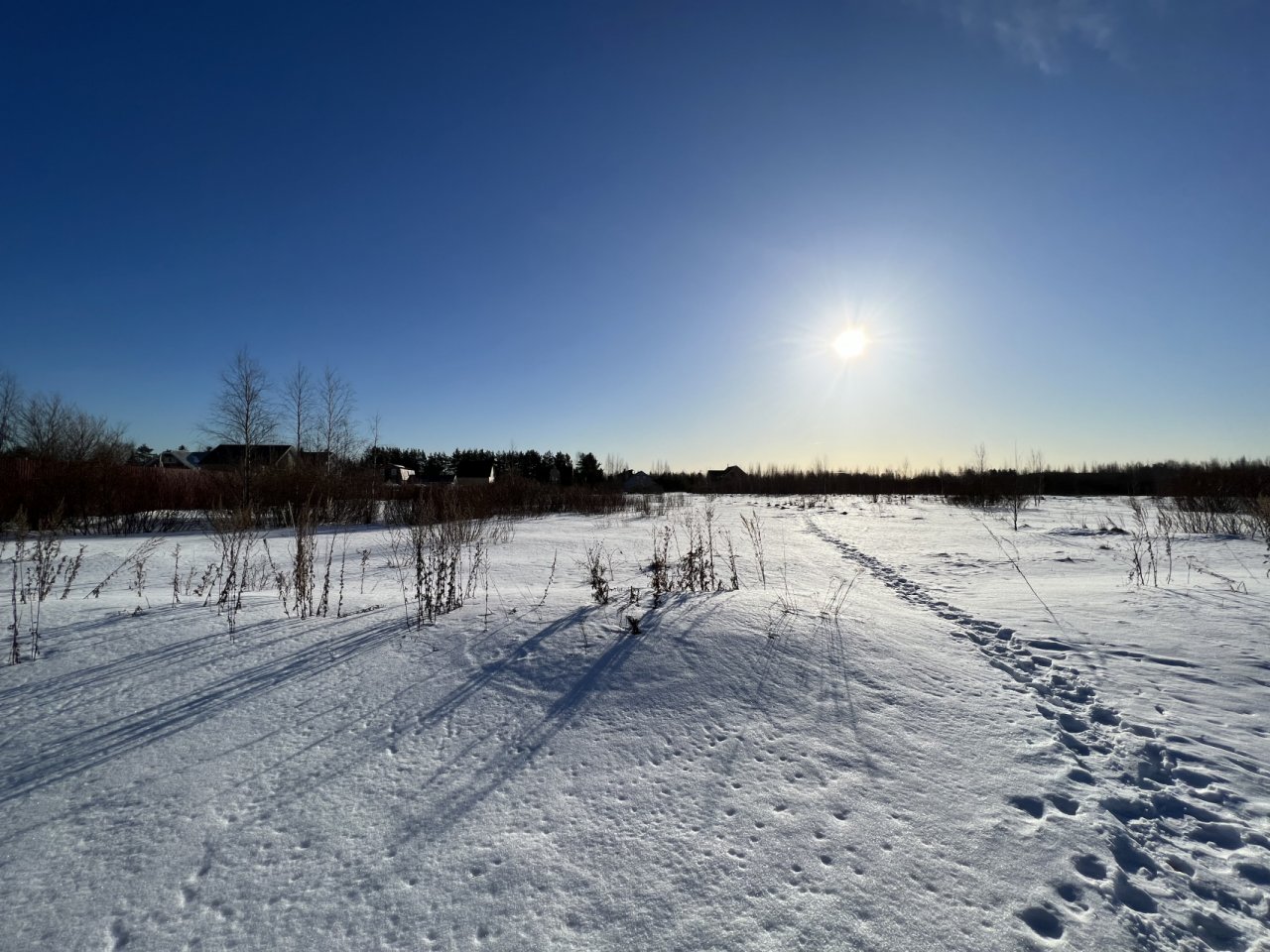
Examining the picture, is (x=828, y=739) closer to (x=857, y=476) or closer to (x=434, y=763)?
(x=434, y=763)

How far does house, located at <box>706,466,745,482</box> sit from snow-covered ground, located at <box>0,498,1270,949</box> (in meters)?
43.3

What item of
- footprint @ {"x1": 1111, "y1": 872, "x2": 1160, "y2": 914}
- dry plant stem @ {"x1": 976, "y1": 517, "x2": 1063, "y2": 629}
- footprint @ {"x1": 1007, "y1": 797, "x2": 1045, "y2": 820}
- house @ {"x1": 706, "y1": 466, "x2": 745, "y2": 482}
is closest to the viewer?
footprint @ {"x1": 1111, "y1": 872, "x2": 1160, "y2": 914}

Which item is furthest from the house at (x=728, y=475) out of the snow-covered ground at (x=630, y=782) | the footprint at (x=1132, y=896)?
the footprint at (x=1132, y=896)

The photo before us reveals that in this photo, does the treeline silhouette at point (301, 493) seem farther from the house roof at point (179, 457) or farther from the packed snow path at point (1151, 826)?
the house roof at point (179, 457)

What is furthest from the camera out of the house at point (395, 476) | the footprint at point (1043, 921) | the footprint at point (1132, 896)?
the house at point (395, 476)

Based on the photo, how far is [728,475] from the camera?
5134cm

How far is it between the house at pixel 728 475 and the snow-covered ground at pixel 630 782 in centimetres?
4332

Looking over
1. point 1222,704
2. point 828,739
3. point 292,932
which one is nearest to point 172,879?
point 292,932

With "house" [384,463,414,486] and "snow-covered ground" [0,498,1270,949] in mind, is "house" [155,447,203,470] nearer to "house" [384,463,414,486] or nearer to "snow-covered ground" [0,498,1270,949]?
"house" [384,463,414,486]

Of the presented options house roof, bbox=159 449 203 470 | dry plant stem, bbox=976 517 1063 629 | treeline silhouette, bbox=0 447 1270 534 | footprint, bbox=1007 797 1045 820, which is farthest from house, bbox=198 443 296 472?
house roof, bbox=159 449 203 470

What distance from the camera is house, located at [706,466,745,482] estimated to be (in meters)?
47.5

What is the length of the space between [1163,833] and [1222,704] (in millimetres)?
1611

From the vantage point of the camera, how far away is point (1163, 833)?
1.81m

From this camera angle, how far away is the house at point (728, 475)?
156 ft
